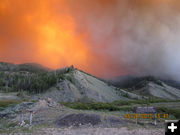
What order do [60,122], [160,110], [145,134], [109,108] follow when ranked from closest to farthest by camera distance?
1. [145,134]
2. [60,122]
3. [160,110]
4. [109,108]

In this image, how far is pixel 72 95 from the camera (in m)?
90.3

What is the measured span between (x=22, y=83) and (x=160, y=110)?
4365 inches

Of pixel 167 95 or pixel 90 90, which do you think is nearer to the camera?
pixel 90 90

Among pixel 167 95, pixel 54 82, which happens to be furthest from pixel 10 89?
pixel 167 95

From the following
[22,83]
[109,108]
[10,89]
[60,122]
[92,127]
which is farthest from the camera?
[22,83]

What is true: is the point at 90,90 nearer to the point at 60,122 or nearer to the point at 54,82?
the point at 54,82

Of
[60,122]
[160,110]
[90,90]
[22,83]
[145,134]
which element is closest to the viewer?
[145,134]

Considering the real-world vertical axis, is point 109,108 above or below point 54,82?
below

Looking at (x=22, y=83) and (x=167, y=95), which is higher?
(x=22, y=83)

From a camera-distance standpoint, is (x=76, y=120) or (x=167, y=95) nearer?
(x=76, y=120)

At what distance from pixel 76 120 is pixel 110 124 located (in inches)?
204

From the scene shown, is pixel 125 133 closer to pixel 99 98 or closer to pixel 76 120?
pixel 76 120

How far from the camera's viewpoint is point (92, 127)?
64.5 ft

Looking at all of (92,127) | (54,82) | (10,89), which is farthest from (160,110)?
(10,89)
